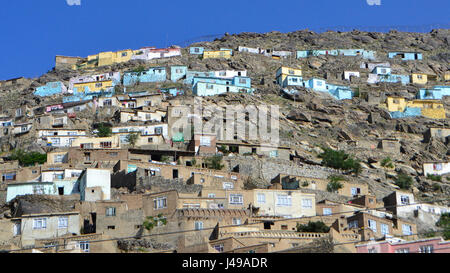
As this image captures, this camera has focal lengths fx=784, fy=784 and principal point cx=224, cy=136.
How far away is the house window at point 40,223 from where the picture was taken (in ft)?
167

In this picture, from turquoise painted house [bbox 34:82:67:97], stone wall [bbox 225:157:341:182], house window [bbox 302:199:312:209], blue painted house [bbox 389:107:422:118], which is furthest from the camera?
turquoise painted house [bbox 34:82:67:97]

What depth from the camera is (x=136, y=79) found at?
108312 millimetres

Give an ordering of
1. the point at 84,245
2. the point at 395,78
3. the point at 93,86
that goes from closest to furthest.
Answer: the point at 84,245 < the point at 93,86 < the point at 395,78

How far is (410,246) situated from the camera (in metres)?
42.1

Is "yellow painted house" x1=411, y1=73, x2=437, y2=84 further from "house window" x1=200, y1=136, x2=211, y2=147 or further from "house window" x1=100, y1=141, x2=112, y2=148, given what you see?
"house window" x1=100, y1=141, x2=112, y2=148

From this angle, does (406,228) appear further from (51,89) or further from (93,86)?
(51,89)

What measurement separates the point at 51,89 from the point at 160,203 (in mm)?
62964

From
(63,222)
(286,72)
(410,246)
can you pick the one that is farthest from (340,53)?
(410,246)

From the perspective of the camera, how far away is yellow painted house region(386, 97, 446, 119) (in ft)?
333

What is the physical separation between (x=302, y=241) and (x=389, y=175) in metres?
31.0

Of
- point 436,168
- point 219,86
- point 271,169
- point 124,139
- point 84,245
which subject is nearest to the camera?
point 84,245

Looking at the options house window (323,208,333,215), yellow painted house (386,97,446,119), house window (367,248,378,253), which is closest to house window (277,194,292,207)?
house window (323,208,333,215)

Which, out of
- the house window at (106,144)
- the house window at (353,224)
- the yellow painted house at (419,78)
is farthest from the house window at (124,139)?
the yellow painted house at (419,78)

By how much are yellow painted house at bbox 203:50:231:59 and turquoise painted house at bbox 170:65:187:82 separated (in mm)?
11797
